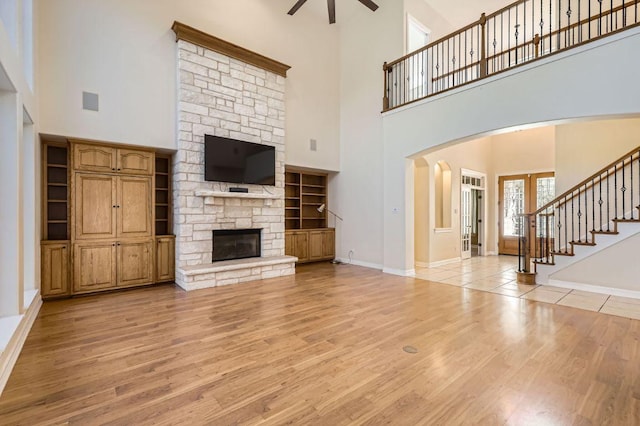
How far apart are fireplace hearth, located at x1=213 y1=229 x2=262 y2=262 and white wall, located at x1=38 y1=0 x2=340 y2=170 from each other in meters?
1.80

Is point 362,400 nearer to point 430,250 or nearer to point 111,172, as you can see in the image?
point 111,172

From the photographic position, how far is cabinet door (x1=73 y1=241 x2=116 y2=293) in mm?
4434

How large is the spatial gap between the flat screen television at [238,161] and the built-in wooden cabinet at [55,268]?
2.29 metres

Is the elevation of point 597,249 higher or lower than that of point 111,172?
lower

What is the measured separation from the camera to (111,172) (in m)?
4.72

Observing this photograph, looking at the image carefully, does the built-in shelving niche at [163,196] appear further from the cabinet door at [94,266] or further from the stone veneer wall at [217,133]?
the cabinet door at [94,266]

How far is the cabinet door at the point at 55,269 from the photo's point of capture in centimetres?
422

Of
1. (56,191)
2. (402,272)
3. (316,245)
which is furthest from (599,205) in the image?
(56,191)

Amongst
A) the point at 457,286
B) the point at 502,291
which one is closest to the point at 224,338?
the point at 457,286

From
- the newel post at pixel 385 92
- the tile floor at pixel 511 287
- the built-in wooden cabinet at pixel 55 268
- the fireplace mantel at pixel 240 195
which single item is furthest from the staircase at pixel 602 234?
the built-in wooden cabinet at pixel 55 268

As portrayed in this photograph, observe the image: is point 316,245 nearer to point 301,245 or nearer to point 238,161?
point 301,245

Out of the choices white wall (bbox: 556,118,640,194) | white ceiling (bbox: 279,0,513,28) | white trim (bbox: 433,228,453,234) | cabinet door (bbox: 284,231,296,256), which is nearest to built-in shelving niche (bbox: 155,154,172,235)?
cabinet door (bbox: 284,231,296,256)

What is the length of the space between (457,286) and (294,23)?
651 centimetres

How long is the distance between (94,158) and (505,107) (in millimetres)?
6247
